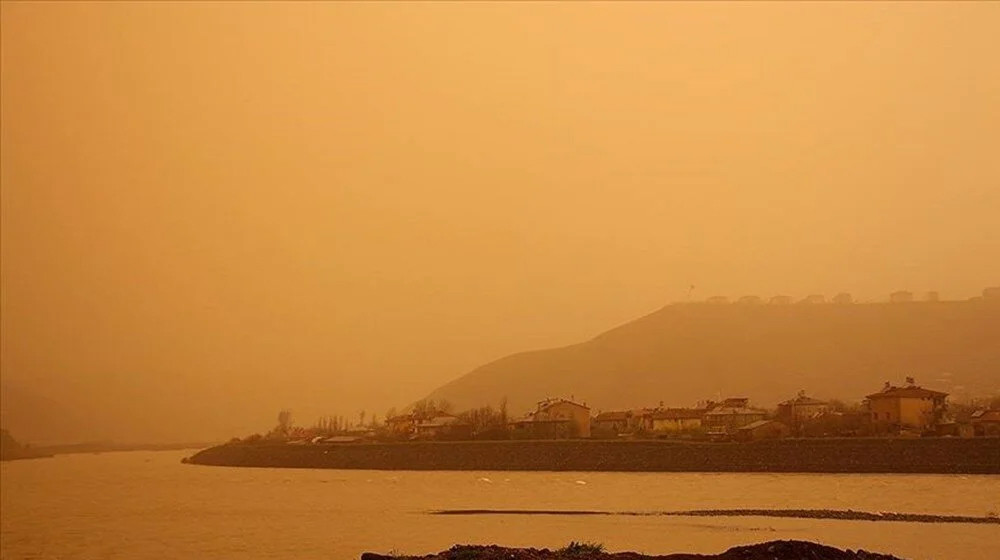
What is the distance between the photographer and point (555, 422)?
67562mm

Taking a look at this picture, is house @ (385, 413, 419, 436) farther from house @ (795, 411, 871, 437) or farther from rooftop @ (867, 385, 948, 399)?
rooftop @ (867, 385, 948, 399)

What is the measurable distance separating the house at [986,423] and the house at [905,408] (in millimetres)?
3061

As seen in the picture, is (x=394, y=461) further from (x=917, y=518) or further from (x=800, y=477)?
(x=917, y=518)

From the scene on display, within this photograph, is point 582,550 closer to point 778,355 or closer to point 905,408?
point 905,408

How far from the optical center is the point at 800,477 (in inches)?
A: 1708

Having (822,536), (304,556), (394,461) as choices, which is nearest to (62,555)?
(304,556)

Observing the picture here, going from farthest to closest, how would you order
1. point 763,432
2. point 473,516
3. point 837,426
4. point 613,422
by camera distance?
point 613,422
point 837,426
point 763,432
point 473,516

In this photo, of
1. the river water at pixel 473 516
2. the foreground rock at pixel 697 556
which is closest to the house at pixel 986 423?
the river water at pixel 473 516

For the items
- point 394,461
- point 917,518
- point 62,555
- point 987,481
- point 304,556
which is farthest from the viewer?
point 394,461

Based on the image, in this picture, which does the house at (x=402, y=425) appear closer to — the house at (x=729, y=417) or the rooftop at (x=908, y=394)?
the house at (x=729, y=417)

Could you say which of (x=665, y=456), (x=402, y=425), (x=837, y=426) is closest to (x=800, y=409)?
(x=837, y=426)

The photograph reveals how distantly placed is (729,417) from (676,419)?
506 cm

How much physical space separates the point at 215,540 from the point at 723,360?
11378 centimetres

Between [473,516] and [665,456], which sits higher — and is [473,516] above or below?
below
